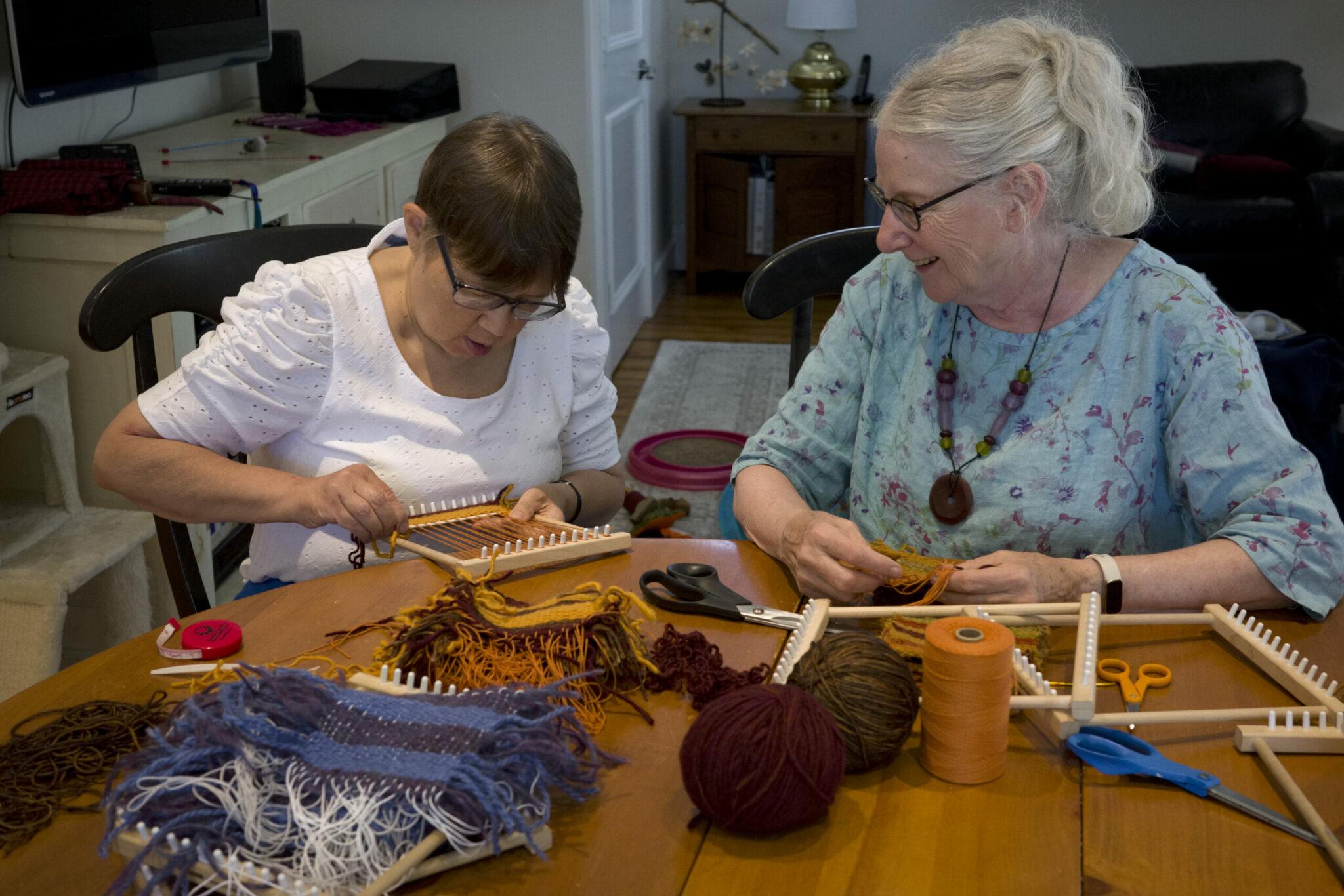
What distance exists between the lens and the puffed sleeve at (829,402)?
5.30 ft

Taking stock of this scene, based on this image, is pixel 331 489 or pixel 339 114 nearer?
pixel 331 489

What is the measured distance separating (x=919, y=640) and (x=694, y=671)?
0.71ft

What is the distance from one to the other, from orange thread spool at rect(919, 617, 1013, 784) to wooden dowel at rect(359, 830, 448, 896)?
1.29 ft

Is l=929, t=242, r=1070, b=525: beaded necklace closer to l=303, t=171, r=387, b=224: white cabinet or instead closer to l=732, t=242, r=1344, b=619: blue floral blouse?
l=732, t=242, r=1344, b=619: blue floral blouse

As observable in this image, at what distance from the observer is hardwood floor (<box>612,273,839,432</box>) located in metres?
4.72

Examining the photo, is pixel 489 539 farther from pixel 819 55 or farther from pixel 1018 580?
pixel 819 55

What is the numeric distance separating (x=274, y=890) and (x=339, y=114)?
3.15 meters

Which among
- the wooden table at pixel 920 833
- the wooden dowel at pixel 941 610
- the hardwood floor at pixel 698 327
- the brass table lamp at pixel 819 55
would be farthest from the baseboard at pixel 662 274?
the wooden table at pixel 920 833

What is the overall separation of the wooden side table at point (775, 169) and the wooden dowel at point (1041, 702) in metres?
4.59

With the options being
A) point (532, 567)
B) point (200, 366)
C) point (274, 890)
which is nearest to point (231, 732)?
point (274, 890)

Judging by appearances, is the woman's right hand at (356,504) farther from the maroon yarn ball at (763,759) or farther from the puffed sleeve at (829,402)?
the maroon yarn ball at (763,759)

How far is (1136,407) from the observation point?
145 cm

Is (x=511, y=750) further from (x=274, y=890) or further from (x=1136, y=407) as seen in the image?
(x=1136, y=407)

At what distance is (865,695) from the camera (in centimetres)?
97
